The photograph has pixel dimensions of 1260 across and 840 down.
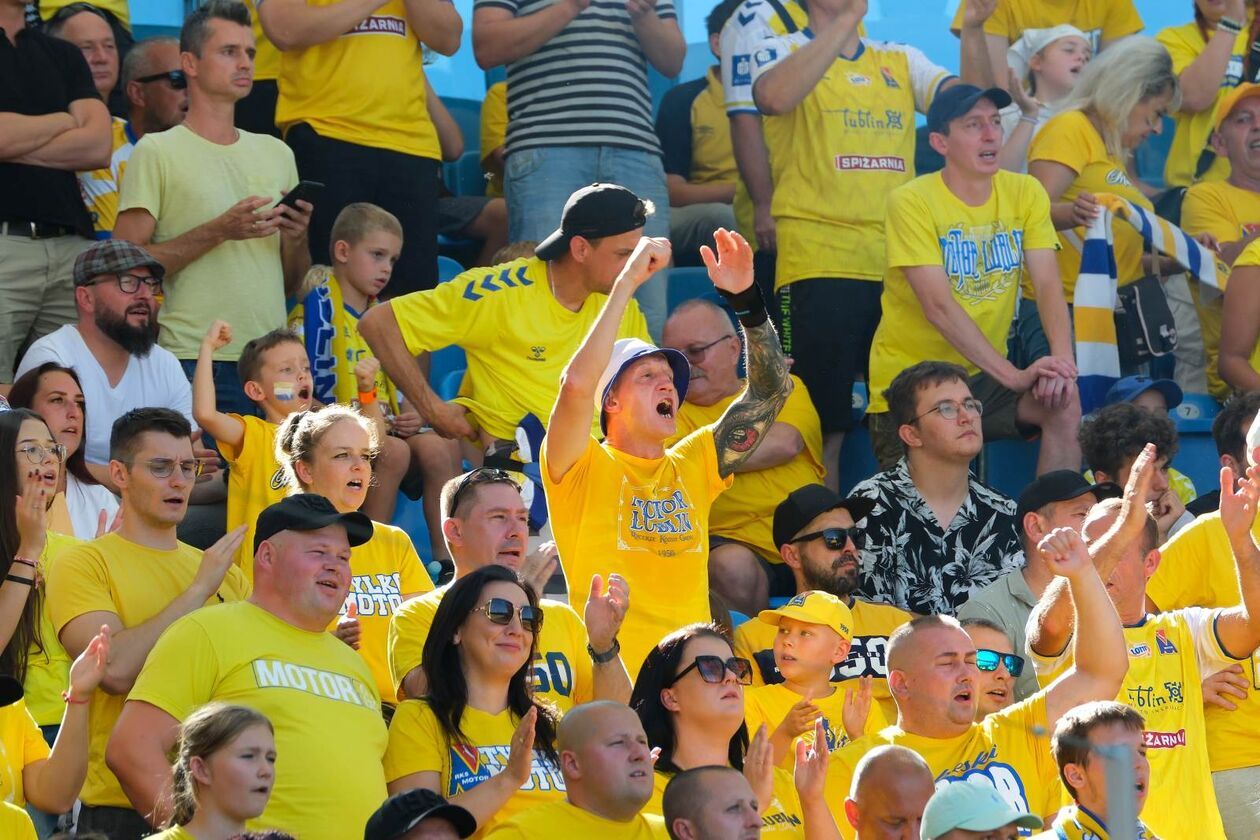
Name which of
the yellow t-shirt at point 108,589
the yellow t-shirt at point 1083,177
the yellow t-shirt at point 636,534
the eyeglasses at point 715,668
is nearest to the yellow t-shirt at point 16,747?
the yellow t-shirt at point 108,589

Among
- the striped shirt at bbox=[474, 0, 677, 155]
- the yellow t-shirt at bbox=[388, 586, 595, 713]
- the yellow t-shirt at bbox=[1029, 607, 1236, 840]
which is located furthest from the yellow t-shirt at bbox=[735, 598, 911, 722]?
the striped shirt at bbox=[474, 0, 677, 155]

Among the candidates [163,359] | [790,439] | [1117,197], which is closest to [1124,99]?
[1117,197]

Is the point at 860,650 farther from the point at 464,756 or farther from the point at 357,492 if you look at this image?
the point at 464,756

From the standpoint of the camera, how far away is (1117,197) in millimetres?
9094

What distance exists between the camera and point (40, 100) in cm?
779

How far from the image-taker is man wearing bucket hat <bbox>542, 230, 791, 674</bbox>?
19.3 ft

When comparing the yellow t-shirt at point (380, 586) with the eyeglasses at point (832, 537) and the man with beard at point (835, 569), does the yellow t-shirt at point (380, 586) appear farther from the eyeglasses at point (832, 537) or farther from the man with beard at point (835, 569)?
the eyeglasses at point (832, 537)

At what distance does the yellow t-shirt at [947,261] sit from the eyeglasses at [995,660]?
7.43ft

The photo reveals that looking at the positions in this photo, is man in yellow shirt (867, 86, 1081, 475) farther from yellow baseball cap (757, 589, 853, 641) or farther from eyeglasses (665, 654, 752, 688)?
eyeglasses (665, 654, 752, 688)

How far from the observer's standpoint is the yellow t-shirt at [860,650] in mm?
6238

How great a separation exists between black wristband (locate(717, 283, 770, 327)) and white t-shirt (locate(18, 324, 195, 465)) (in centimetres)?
212

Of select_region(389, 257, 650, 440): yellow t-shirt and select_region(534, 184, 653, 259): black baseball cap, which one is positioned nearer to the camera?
select_region(534, 184, 653, 259): black baseball cap

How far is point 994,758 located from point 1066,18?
219 inches

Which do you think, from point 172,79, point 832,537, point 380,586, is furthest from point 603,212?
point 172,79
